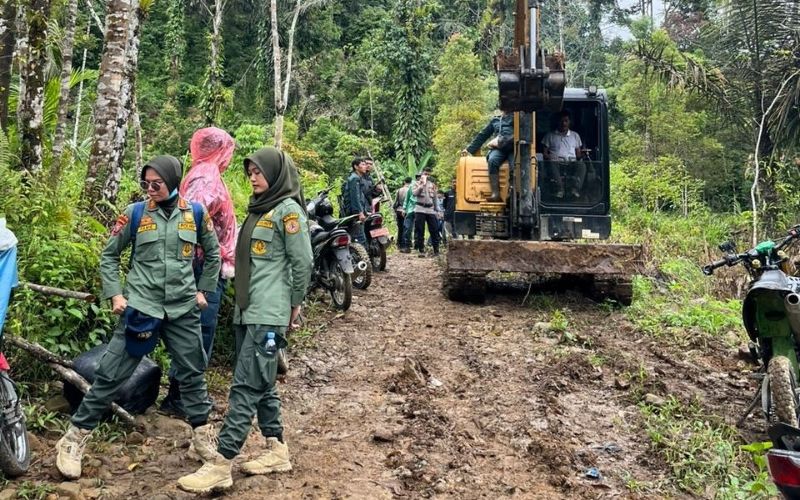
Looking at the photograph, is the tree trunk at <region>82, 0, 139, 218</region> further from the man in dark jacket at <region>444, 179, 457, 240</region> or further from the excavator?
the man in dark jacket at <region>444, 179, 457, 240</region>

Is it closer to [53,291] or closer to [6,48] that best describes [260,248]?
[53,291]

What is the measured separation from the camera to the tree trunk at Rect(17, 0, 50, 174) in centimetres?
624

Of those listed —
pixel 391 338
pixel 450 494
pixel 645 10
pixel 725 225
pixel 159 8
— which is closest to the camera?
pixel 450 494

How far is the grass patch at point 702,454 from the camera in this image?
145 inches

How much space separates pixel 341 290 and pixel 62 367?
12.4ft

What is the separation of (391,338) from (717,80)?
10205 millimetres

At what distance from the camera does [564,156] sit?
8.96 m

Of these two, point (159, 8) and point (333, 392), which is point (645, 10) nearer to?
point (159, 8)

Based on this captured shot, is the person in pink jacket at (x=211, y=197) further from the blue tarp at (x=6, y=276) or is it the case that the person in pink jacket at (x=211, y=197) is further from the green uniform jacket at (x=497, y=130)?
the green uniform jacket at (x=497, y=130)

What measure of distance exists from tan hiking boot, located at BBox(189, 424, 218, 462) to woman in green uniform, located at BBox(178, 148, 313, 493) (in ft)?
0.04

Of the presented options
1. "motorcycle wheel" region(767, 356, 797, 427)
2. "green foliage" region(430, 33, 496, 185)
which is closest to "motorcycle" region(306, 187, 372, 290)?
"motorcycle wheel" region(767, 356, 797, 427)

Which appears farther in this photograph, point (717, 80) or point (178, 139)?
point (178, 139)

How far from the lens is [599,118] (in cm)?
897

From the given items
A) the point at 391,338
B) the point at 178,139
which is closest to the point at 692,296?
the point at 391,338
